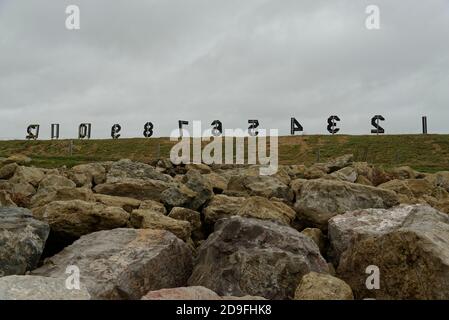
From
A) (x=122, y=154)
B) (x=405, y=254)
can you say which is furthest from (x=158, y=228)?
(x=122, y=154)

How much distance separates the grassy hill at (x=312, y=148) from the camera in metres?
49.1

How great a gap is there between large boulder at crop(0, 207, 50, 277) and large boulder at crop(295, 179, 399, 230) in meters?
6.07

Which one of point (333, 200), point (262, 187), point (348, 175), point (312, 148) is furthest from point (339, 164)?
point (312, 148)

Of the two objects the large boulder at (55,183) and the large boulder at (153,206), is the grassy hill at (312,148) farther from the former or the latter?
the large boulder at (153,206)

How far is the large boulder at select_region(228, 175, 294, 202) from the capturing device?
15148mm

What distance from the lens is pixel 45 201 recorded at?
12273mm

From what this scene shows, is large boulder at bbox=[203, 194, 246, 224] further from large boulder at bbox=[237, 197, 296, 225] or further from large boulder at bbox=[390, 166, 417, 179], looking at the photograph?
large boulder at bbox=[390, 166, 417, 179]

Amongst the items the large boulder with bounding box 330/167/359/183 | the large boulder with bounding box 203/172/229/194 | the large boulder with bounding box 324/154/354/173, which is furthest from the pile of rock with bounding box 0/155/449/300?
the large boulder with bounding box 324/154/354/173

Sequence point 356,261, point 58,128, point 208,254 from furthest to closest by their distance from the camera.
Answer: point 58,128 < point 208,254 < point 356,261

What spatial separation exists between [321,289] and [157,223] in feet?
13.1

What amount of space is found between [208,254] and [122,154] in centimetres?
4842

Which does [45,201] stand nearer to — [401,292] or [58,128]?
[401,292]

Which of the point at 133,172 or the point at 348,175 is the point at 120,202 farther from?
the point at 348,175
